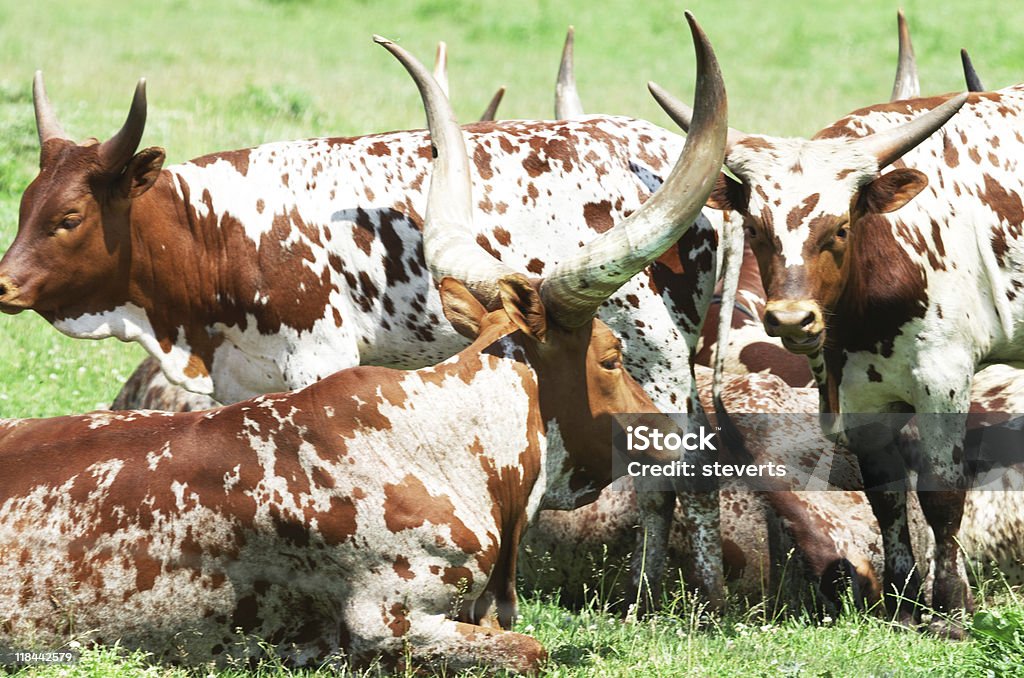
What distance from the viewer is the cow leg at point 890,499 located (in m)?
7.05

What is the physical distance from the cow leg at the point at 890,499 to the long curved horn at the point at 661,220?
225cm

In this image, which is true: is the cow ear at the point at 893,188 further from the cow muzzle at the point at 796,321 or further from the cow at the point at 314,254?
the cow at the point at 314,254

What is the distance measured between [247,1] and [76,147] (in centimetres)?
2360

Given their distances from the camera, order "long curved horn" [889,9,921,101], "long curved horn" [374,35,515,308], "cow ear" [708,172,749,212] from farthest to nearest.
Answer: "long curved horn" [889,9,921,101] < "cow ear" [708,172,749,212] < "long curved horn" [374,35,515,308]

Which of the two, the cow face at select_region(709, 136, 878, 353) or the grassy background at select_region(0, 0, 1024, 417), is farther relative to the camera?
the grassy background at select_region(0, 0, 1024, 417)

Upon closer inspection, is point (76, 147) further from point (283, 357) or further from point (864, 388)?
point (864, 388)

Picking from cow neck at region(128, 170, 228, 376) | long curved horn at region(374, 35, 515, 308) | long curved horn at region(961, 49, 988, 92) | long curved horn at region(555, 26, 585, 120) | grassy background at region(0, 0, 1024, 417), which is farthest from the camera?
grassy background at region(0, 0, 1024, 417)

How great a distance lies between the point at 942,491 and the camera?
6.97 metres

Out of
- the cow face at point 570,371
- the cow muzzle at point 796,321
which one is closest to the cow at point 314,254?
the cow muzzle at point 796,321

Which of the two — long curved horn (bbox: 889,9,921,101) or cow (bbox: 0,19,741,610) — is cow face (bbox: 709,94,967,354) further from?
long curved horn (bbox: 889,9,921,101)

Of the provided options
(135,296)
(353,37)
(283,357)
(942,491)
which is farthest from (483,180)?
(353,37)

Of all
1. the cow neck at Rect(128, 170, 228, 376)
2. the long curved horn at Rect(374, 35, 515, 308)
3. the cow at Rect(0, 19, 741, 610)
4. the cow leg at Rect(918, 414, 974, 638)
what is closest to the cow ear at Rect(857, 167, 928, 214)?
the cow at Rect(0, 19, 741, 610)

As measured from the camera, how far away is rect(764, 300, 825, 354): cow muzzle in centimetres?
623

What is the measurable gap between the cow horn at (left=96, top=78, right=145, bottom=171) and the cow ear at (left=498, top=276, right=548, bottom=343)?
7.89 feet
